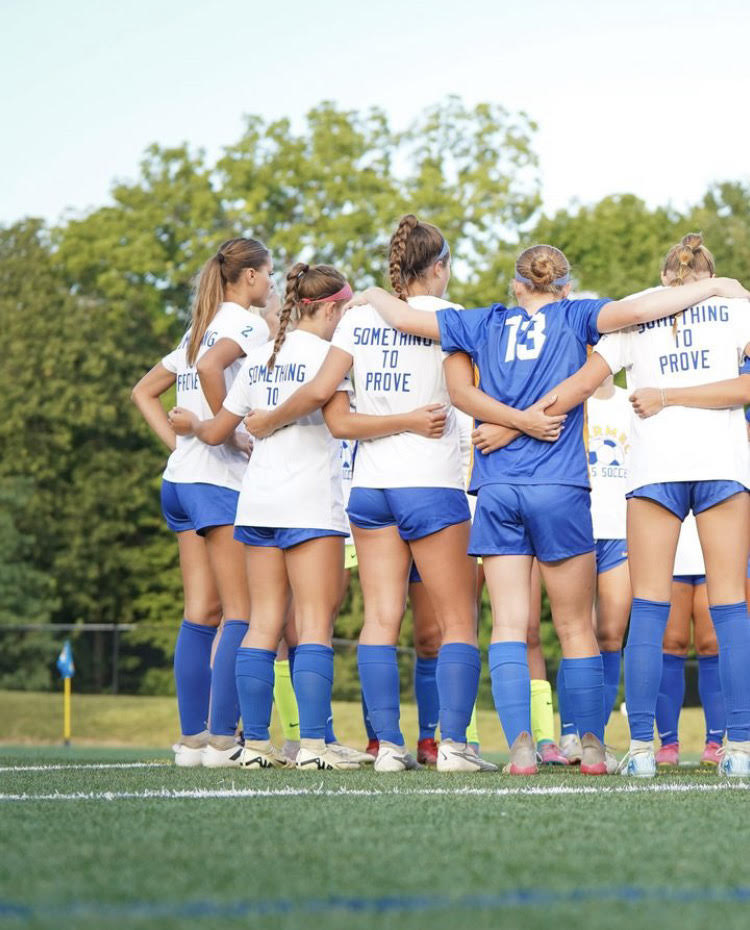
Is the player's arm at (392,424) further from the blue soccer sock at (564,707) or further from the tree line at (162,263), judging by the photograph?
the tree line at (162,263)

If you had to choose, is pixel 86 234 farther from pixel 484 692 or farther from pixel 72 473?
pixel 484 692

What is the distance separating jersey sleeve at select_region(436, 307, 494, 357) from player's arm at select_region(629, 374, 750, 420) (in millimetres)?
720

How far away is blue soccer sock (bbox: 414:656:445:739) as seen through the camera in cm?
765

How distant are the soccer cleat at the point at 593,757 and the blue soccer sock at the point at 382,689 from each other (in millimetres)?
811

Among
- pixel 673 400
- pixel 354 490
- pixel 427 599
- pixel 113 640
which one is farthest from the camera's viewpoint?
pixel 113 640

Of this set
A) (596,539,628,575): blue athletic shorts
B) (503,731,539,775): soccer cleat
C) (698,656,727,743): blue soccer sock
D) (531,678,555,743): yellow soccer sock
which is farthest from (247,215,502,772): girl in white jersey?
(698,656,727,743): blue soccer sock

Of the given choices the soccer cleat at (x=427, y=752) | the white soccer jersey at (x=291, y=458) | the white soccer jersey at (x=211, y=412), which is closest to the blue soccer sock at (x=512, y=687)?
the white soccer jersey at (x=291, y=458)

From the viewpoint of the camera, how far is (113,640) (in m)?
24.0

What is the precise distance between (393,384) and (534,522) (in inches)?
38.0

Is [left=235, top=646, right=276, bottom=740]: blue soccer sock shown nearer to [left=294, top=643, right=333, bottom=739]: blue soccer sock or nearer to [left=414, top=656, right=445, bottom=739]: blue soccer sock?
[left=294, top=643, right=333, bottom=739]: blue soccer sock

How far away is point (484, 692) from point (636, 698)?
18.5 metres

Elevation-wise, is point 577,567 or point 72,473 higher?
point 72,473

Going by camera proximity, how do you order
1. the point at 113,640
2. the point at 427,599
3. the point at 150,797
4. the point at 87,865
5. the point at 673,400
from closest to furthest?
the point at 87,865 → the point at 150,797 → the point at 673,400 → the point at 427,599 → the point at 113,640

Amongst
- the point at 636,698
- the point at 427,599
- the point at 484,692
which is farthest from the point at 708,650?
the point at 484,692
